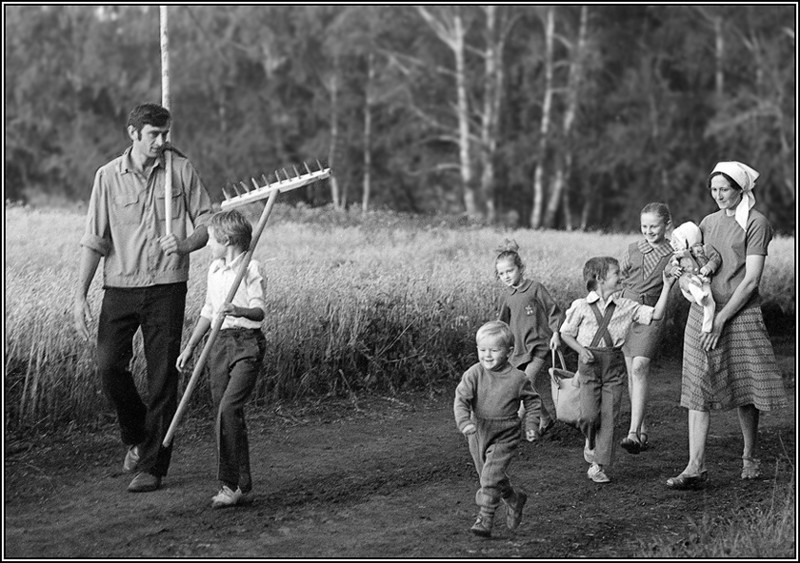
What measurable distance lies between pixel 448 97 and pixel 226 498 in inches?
1261

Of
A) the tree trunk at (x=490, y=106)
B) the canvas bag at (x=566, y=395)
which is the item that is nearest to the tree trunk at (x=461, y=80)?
the tree trunk at (x=490, y=106)

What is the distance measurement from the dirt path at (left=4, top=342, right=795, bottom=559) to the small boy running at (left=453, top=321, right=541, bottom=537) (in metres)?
0.21

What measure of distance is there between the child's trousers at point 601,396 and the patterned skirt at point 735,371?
0.41m

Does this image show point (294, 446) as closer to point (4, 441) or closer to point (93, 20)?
point (4, 441)

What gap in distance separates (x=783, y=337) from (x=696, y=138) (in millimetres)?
22384

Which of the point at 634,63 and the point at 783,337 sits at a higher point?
the point at 634,63

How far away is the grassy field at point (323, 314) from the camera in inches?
303

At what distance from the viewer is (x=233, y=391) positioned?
240 inches

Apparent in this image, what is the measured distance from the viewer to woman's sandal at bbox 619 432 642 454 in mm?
7773

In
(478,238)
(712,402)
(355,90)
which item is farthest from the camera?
(355,90)

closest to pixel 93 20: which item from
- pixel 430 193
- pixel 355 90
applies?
pixel 355 90

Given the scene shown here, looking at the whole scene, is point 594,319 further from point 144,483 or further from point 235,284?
point 144,483

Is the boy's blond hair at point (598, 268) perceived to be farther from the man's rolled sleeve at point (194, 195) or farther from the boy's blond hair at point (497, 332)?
the man's rolled sleeve at point (194, 195)

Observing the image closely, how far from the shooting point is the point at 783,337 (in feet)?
46.2
